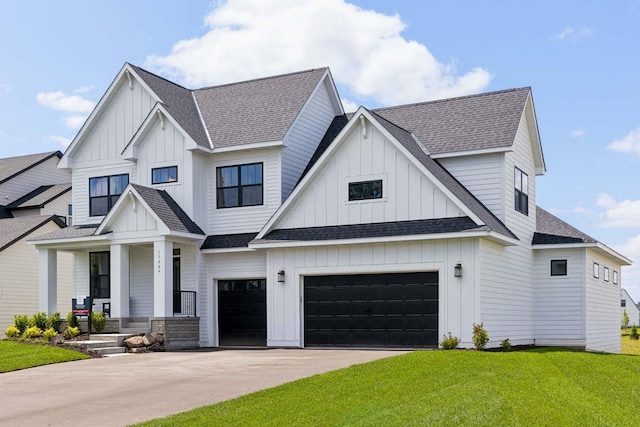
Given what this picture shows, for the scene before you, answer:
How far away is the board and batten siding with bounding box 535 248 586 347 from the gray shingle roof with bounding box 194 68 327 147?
9.97 meters

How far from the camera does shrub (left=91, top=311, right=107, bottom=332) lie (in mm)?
25873

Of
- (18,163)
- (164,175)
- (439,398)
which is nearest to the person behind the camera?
(439,398)

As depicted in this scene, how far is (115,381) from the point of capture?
1694 cm

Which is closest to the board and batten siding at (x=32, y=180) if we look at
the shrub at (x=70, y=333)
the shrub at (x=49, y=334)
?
the shrub at (x=70, y=333)

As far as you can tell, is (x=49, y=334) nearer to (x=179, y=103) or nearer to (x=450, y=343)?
(x=179, y=103)

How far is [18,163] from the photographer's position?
4566cm

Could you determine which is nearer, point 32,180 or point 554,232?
point 554,232

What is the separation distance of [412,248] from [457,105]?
23.6 feet

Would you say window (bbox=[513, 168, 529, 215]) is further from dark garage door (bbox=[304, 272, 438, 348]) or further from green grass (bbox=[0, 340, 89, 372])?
green grass (bbox=[0, 340, 89, 372])

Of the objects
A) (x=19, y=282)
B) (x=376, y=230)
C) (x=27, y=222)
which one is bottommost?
(x=19, y=282)

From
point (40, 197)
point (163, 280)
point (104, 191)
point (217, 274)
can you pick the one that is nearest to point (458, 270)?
point (217, 274)

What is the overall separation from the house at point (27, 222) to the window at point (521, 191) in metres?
16.9

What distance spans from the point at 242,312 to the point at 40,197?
19826 mm

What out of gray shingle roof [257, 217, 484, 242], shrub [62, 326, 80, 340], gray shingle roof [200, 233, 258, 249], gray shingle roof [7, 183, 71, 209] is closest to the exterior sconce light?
gray shingle roof [257, 217, 484, 242]
